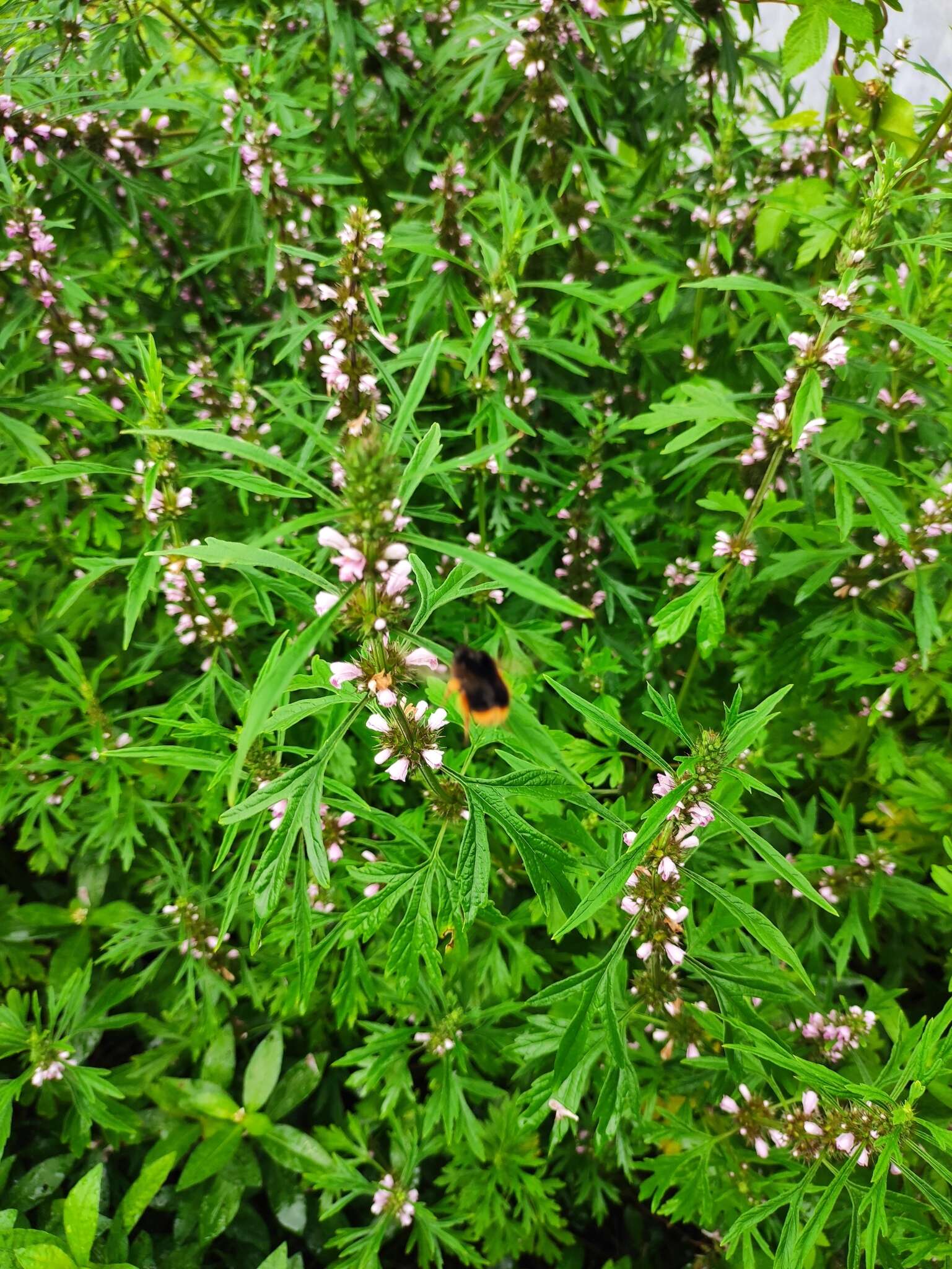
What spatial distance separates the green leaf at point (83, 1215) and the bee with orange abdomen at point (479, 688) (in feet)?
5.00

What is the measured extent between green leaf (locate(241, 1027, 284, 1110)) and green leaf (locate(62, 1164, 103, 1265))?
19.4 inches

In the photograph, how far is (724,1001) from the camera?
1.27 meters

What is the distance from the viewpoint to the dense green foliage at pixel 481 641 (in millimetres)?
1468

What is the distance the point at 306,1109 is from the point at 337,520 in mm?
2267

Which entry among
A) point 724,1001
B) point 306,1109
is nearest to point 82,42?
point 724,1001

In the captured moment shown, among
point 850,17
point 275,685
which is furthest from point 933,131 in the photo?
point 275,685

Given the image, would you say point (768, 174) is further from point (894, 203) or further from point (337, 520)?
point (337, 520)

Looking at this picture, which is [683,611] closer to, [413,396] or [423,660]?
[423,660]

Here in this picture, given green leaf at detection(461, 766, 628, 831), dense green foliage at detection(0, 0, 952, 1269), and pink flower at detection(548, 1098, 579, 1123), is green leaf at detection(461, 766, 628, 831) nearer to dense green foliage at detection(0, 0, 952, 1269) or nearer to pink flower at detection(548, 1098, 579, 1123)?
dense green foliage at detection(0, 0, 952, 1269)

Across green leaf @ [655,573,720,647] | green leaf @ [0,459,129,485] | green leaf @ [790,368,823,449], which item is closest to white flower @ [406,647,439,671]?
green leaf @ [0,459,129,485]

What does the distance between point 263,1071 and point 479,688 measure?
1833 millimetres

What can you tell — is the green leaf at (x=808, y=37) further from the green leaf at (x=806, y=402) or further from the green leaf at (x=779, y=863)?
the green leaf at (x=779, y=863)

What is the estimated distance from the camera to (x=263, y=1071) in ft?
7.23

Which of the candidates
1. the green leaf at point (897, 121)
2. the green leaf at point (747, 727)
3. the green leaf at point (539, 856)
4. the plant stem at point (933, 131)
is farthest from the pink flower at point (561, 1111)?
the green leaf at point (897, 121)
